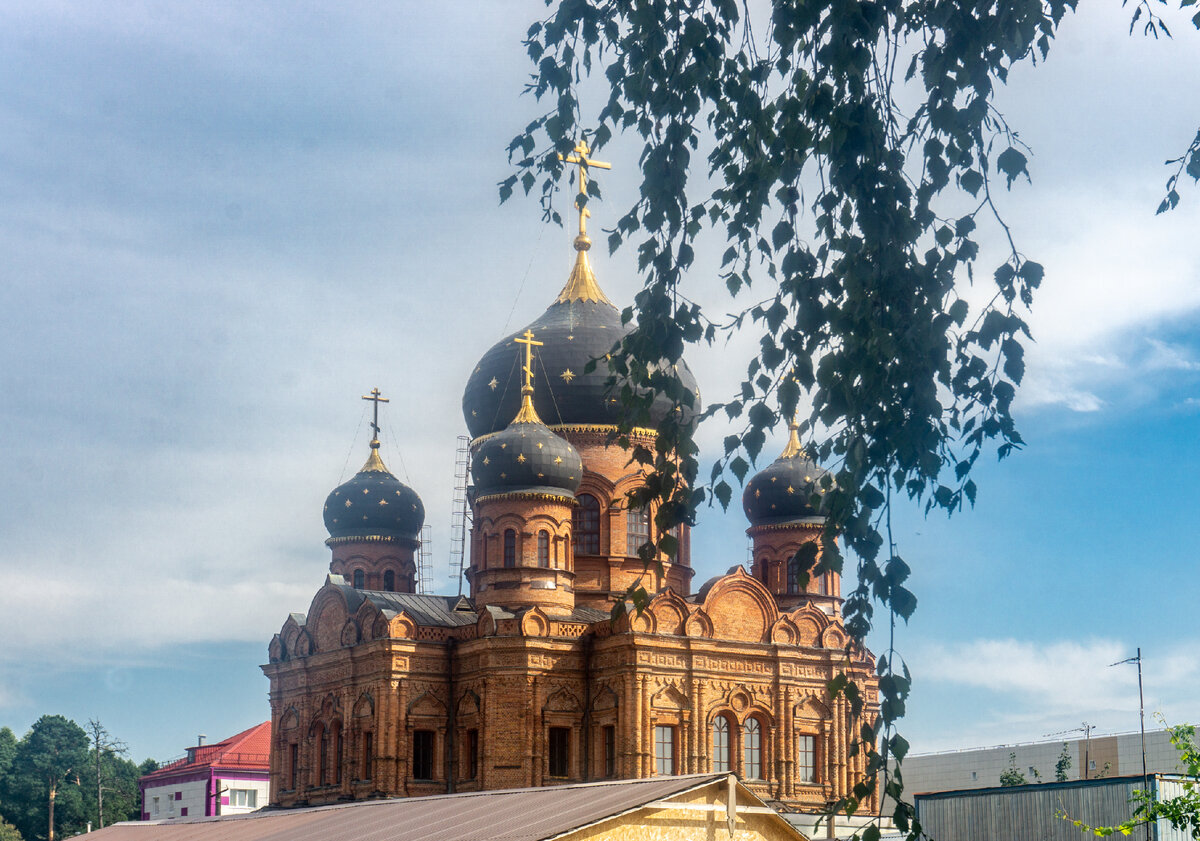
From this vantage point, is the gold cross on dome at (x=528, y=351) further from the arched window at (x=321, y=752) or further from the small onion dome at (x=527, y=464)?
the arched window at (x=321, y=752)

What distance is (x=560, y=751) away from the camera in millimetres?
29266

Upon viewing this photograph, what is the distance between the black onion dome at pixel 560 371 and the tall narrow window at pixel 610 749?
6449 mm

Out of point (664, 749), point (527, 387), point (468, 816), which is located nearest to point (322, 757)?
point (664, 749)

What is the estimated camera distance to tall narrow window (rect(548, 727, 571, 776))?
95.5 ft

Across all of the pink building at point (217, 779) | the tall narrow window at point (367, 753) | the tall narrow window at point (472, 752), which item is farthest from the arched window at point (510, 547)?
the pink building at point (217, 779)

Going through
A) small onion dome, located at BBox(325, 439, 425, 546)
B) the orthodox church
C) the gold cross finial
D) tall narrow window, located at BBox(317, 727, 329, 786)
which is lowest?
tall narrow window, located at BBox(317, 727, 329, 786)

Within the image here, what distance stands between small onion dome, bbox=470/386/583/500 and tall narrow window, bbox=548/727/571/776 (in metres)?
4.43

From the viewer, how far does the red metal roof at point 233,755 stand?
51688 mm

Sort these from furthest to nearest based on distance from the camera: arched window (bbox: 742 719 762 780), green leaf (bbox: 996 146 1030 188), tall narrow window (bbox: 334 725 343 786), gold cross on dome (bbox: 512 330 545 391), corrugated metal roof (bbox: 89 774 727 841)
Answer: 1. gold cross on dome (bbox: 512 330 545 391)
2. tall narrow window (bbox: 334 725 343 786)
3. arched window (bbox: 742 719 762 780)
4. corrugated metal roof (bbox: 89 774 727 841)
5. green leaf (bbox: 996 146 1030 188)

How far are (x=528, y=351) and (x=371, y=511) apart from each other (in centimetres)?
532

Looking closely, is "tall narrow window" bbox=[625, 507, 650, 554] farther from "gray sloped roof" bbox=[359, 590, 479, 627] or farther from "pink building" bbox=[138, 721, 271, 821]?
"pink building" bbox=[138, 721, 271, 821]

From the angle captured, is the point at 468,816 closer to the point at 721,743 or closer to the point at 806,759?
the point at 721,743

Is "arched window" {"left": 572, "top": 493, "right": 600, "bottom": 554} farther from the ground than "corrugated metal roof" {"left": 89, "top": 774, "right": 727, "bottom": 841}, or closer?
farther from the ground

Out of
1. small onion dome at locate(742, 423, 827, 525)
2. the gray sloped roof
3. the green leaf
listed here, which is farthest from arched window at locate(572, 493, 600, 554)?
the green leaf
